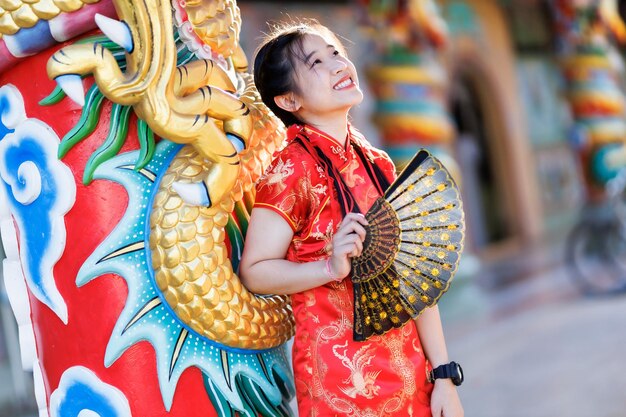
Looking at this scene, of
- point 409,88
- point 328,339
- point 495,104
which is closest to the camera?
point 328,339

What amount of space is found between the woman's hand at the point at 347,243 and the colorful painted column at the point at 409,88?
4.04 meters

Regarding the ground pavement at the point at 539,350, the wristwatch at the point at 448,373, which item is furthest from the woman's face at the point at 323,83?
the ground pavement at the point at 539,350

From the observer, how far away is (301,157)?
1417 mm

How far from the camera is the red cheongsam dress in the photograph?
1.37 meters

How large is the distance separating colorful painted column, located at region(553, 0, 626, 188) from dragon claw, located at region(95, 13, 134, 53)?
202 inches

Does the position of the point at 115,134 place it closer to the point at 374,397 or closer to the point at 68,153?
the point at 68,153

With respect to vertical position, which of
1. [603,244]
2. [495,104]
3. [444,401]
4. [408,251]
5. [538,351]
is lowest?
[538,351]

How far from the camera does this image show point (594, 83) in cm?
618

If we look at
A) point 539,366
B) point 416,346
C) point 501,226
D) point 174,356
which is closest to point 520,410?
point 539,366

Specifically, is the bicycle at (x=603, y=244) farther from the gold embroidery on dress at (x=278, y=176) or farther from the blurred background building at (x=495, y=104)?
the gold embroidery on dress at (x=278, y=176)

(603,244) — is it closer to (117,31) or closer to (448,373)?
(448,373)

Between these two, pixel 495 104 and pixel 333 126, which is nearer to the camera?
pixel 333 126

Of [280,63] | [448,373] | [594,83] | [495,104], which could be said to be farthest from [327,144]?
[495,104]

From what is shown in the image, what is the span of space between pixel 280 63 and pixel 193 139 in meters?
0.23
